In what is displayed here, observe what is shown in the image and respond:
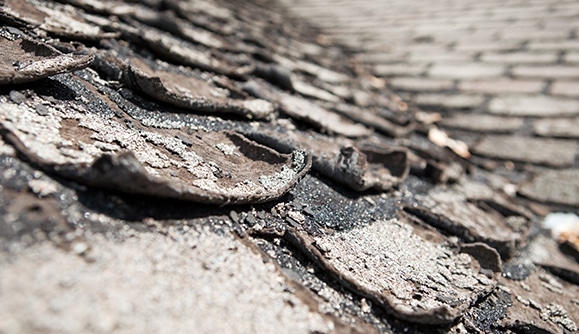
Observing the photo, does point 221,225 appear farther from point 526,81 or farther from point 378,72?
point 378,72

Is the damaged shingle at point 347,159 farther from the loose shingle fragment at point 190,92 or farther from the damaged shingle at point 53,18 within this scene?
Result: the damaged shingle at point 53,18

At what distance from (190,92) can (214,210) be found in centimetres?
80

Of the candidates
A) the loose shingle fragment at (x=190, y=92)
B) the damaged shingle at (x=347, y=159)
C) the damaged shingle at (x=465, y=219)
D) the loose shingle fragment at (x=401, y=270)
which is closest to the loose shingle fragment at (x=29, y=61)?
the loose shingle fragment at (x=190, y=92)

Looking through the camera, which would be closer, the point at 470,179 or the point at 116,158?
the point at 116,158

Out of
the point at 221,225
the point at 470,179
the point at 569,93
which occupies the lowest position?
the point at 470,179

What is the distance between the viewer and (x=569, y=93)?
8.87 feet

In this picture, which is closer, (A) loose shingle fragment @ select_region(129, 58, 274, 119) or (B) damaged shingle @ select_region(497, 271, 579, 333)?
(B) damaged shingle @ select_region(497, 271, 579, 333)

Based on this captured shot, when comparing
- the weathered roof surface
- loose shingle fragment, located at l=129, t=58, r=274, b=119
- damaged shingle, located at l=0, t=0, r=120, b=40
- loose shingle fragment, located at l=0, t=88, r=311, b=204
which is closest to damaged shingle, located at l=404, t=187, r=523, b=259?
the weathered roof surface

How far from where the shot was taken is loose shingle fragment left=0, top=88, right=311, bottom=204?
85cm

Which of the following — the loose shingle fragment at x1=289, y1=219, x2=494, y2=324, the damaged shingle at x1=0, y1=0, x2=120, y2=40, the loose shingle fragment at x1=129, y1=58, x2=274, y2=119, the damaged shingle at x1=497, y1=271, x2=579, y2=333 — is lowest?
the damaged shingle at x1=497, y1=271, x2=579, y2=333

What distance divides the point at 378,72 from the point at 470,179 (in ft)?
5.37

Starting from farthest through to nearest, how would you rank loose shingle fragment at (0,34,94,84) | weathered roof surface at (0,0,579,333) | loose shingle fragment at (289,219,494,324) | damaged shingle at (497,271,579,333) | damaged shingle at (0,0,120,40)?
1. damaged shingle at (0,0,120,40)
2. damaged shingle at (497,271,579,333)
3. loose shingle fragment at (0,34,94,84)
4. loose shingle fragment at (289,219,494,324)
5. weathered roof surface at (0,0,579,333)

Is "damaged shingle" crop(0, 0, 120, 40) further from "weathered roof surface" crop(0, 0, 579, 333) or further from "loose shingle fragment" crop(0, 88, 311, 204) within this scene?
"loose shingle fragment" crop(0, 88, 311, 204)

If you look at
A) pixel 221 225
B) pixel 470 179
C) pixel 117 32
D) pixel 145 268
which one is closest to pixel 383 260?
pixel 221 225
